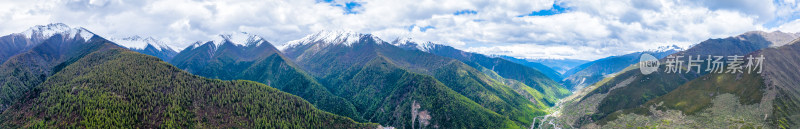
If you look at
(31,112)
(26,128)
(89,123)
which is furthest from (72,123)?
(31,112)

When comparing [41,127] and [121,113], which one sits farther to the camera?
[121,113]

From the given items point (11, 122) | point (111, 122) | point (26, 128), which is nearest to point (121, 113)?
point (111, 122)

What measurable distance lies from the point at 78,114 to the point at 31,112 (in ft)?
96.0

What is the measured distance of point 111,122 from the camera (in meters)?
191

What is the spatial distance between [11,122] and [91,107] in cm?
3758

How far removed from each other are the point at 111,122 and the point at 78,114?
20.3m

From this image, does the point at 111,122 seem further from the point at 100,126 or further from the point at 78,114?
the point at 78,114

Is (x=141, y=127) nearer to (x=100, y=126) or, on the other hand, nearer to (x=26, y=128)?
(x=100, y=126)

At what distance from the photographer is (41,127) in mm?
182125

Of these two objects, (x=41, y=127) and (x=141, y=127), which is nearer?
(x=41, y=127)

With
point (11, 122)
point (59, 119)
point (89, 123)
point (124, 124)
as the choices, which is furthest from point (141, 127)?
point (11, 122)

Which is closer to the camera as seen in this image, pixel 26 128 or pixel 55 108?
pixel 26 128

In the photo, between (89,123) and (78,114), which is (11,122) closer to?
Answer: (78,114)

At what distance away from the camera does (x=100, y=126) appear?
7318 inches
